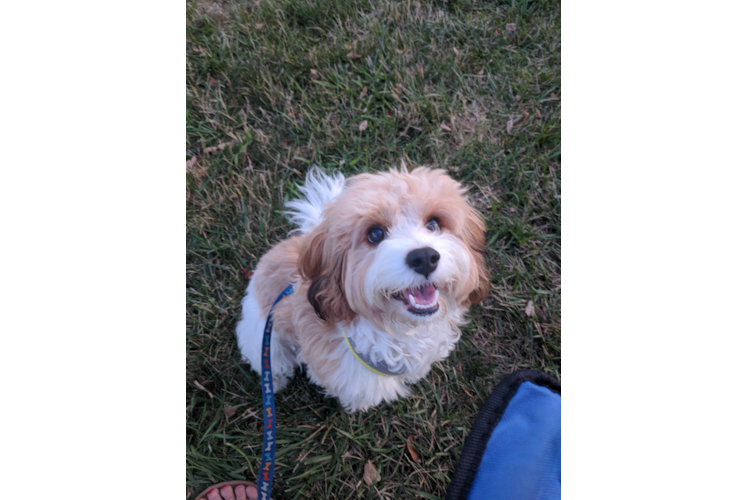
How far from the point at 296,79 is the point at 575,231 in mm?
2718

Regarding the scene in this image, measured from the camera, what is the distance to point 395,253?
49.8 inches

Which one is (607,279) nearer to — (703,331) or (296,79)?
(703,331)

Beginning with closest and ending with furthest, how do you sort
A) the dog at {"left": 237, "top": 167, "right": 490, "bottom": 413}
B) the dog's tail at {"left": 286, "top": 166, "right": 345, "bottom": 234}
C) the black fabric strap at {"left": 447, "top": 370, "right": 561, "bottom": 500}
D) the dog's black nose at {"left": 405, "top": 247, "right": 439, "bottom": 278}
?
the dog's black nose at {"left": 405, "top": 247, "right": 439, "bottom": 278}, the dog at {"left": 237, "top": 167, "right": 490, "bottom": 413}, the black fabric strap at {"left": 447, "top": 370, "right": 561, "bottom": 500}, the dog's tail at {"left": 286, "top": 166, "right": 345, "bottom": 234}

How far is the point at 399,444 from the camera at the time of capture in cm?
215

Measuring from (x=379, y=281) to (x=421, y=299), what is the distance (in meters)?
0.24

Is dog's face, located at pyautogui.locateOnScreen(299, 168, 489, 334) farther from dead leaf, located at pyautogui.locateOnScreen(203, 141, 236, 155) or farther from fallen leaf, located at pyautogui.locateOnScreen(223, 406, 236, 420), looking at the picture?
dead leaf, located at pyautogui.locateOnScreen(203, 141, 236, 155)

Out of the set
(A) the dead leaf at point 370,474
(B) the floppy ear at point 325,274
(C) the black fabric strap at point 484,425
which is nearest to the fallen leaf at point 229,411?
(A) the dead leaf at point 370,474

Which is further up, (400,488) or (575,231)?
(575,231)

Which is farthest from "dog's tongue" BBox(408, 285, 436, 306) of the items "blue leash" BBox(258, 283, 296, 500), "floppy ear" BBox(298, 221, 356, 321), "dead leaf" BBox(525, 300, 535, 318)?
"dead leaf" BBox(525, 300, 535, 318)

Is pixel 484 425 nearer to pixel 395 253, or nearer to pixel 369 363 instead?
pixel 369 363

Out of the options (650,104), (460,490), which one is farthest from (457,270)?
(460,490)

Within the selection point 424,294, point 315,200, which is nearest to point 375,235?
point 424,294

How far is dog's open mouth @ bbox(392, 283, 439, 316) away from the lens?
1.40 metres

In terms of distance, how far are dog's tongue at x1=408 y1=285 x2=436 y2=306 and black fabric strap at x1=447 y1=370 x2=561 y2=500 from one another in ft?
3.61
